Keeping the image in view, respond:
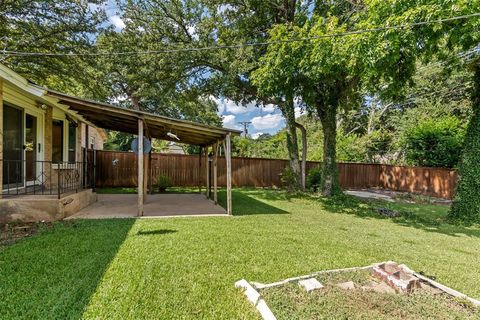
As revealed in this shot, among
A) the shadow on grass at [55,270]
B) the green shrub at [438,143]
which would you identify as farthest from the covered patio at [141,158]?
the green shrub at [438,143]

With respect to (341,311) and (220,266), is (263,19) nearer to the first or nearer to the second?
(220,266)

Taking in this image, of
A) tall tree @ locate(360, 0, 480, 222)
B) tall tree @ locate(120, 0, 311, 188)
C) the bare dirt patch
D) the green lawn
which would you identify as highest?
tall tree @ locate(120, 0, 311, 188)

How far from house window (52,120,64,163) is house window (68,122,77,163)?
0.34 m

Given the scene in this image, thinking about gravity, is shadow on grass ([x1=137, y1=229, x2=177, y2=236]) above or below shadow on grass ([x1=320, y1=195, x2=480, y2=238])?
above

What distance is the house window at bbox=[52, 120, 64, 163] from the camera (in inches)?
299

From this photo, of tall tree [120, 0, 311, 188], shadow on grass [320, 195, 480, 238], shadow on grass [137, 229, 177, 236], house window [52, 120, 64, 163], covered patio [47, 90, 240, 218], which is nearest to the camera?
shadow on grass [137, 229, 177, 236]

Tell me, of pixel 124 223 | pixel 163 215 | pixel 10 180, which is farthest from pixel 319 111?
pixel 10 180

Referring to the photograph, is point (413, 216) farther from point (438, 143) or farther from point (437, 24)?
point (438, 143)

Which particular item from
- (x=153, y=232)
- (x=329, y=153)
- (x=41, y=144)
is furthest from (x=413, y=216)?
(x=41, y=144)

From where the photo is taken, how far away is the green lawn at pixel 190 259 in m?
2.61

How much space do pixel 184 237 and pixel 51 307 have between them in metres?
2.48

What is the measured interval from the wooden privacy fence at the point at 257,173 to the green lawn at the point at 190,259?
6.78 metres

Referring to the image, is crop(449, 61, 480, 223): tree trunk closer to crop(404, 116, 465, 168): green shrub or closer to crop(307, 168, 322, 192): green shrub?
crop(307, 168, 322, 192): green shrub

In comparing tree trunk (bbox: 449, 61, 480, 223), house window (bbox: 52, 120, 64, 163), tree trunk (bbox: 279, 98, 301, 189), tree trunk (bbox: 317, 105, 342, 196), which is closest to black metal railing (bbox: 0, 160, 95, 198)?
house window (bbox: 52, 120, 64, 163)
